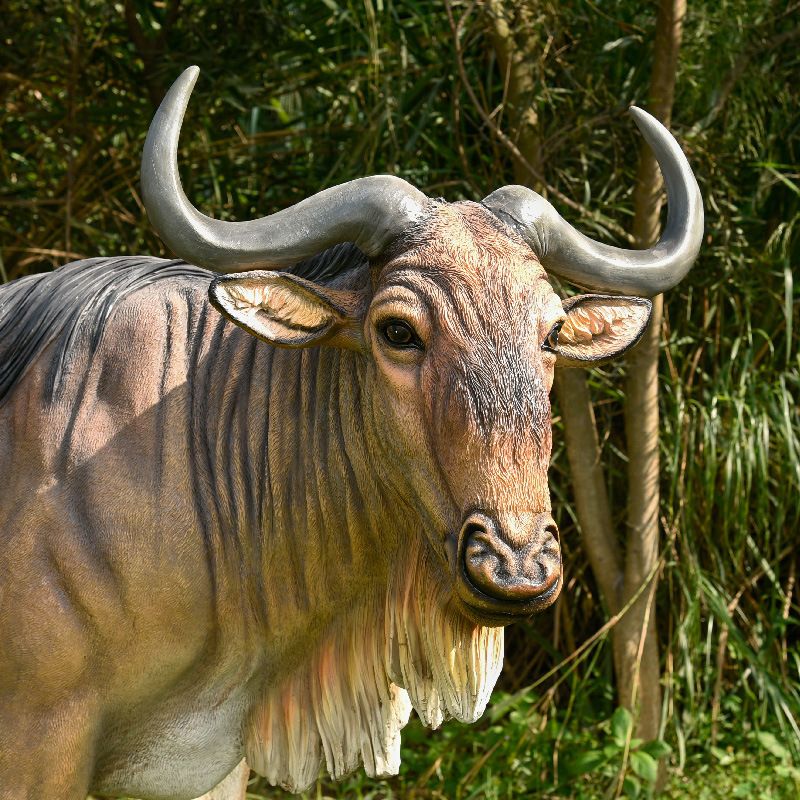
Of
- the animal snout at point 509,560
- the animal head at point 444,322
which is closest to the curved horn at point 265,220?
the animal head at point 444,322

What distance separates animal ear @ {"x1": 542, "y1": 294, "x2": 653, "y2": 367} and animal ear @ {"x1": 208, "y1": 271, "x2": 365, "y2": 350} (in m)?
0.46


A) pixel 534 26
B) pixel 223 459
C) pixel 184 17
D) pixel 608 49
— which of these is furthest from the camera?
pixel 184 17

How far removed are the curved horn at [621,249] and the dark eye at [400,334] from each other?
0.34m

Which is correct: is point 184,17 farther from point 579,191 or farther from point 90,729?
point 90,729

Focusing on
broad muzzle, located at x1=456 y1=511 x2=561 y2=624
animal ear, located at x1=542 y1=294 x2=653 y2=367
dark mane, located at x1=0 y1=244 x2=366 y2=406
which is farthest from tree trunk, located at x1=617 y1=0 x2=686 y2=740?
broad muzzle, located at x1=456 y1=511 x2=561 y2=624

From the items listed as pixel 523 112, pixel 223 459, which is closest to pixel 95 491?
pixel 223 459

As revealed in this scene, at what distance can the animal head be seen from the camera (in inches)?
70.4

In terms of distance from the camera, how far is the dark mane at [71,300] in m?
2.17

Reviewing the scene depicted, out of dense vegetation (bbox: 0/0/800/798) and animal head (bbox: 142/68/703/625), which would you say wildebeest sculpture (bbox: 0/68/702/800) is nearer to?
animal head (bbox: 142/68/703/625)

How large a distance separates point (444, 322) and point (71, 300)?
91 centimetres

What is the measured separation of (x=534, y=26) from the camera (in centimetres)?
368

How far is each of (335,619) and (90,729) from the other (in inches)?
21.7

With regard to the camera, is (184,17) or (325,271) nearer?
(325,271)

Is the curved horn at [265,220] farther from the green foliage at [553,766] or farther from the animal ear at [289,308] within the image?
the green foliage at [553,766]
